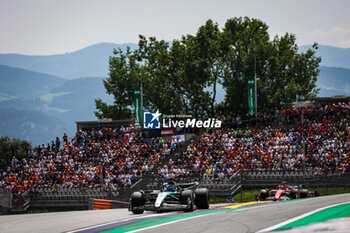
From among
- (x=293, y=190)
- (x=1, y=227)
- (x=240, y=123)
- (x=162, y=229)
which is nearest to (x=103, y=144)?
(x=240, y=123)

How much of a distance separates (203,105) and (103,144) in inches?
637

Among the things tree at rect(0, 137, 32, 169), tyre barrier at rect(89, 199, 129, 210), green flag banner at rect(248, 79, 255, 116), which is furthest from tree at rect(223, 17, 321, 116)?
tree at rect(0, 137, 32, 169)

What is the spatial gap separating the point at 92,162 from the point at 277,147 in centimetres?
1582

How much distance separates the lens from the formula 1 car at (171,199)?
17.3m

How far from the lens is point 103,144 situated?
143ft

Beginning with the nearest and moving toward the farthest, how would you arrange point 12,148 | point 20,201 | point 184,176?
1. point 184,176
2. point 20,201
3. point 12,148

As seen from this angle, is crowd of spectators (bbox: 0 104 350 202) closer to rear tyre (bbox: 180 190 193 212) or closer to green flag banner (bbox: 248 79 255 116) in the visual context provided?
green flag banner (bbox: 248 79 255 116)

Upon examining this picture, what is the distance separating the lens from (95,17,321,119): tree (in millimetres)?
50750

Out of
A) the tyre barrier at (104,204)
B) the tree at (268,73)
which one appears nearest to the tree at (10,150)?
the tree at (268,73)

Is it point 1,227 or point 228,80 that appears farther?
point 228,80

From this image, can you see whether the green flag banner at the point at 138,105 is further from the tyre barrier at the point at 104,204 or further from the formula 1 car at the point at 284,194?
the formula 1 car at the point at 284,194

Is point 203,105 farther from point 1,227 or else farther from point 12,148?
point 1,227

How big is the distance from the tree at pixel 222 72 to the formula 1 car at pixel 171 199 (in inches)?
1268

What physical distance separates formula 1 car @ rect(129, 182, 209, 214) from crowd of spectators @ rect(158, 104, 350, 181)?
13.1m
